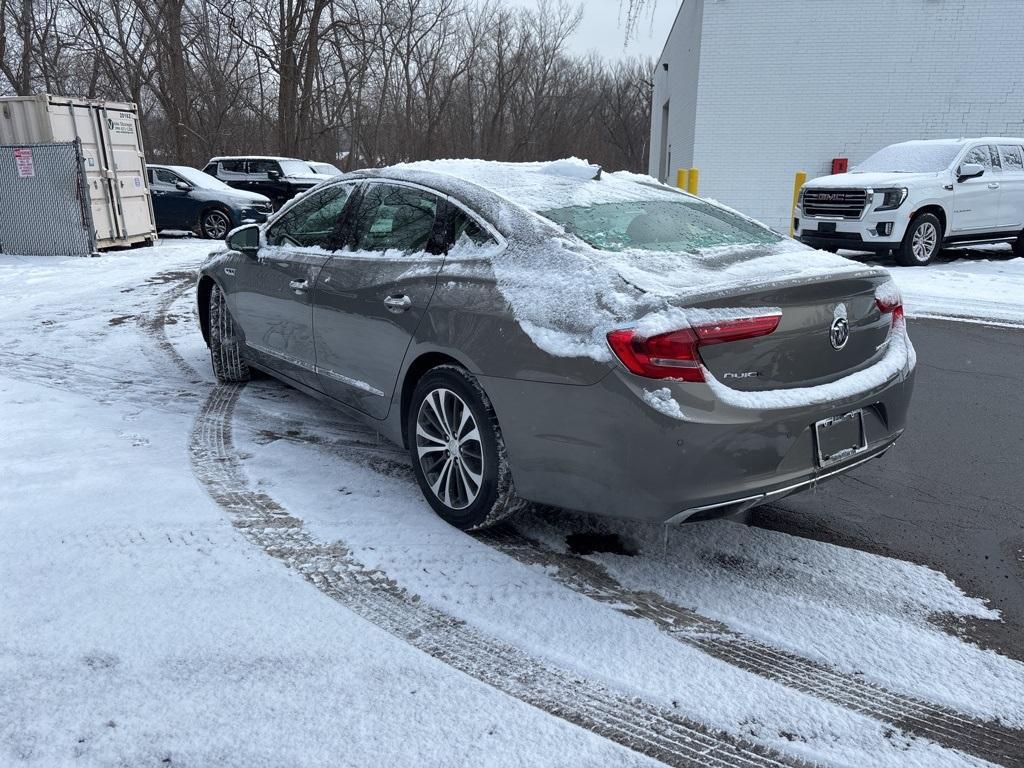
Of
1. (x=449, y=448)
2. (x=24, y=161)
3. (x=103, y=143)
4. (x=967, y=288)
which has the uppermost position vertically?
(x=103, y=143)

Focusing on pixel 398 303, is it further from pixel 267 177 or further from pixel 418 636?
pixel 267 177

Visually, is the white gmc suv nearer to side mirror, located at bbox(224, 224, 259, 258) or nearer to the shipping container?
side mirror, located at bbox(224, 224, 259, 258)

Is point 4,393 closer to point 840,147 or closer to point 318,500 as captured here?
point 318,500

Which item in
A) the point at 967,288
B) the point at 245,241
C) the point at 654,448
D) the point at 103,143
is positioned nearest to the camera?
the point at 654,448

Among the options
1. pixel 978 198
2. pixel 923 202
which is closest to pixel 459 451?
pixel 923 202

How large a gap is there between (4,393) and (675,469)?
476 cm

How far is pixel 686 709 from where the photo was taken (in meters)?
2.29

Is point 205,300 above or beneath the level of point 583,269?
beneath

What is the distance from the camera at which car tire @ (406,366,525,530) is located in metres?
3.12

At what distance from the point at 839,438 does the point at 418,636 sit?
66.6 inches

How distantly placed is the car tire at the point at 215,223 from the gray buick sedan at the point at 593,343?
43.9 feet

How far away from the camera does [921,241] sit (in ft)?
37.8

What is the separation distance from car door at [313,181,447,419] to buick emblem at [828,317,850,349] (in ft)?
5.35

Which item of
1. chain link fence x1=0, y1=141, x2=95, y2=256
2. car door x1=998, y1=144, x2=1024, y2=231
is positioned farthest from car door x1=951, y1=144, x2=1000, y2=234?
chain link fence x1=0, y1=141, x2=95, y2=256
